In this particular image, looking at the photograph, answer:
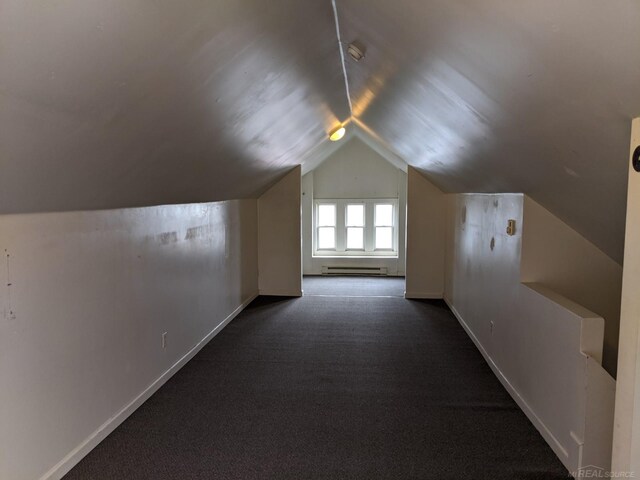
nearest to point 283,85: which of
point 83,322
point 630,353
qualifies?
point 83,322

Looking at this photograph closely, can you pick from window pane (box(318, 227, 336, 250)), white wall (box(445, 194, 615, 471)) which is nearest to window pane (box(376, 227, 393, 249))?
window pane (box(318, 227, 336, 250))

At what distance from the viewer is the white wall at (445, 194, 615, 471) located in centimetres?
202

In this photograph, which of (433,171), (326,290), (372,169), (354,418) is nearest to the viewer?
(354,418)

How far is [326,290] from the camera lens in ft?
22.1

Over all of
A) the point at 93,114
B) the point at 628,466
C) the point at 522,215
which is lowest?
the point at 628,466

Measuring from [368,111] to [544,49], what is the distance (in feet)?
9.97

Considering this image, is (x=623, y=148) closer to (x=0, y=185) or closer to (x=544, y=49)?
(x=544, y=49)

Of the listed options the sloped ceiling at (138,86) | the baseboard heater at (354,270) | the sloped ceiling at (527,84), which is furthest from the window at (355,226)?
the sloped ceiling at (138,86)

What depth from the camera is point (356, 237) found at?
328 inches

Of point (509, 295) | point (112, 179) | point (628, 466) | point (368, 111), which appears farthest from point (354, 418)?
point (368, 111)

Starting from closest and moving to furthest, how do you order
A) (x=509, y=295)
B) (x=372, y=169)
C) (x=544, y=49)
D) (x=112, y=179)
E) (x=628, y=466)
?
(x=544, y=49), (x=628, y=466), (x=112, y=179), (x=509, y=295), (x=372, y=169)

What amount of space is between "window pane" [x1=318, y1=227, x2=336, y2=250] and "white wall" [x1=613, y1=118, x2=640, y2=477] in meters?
6.94

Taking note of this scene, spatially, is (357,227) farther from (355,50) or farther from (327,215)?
(355,50)

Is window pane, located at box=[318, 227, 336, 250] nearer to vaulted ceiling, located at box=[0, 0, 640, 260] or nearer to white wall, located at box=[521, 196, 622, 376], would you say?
vaulted ceiling, located at box=[0, 0, 640, 260]
